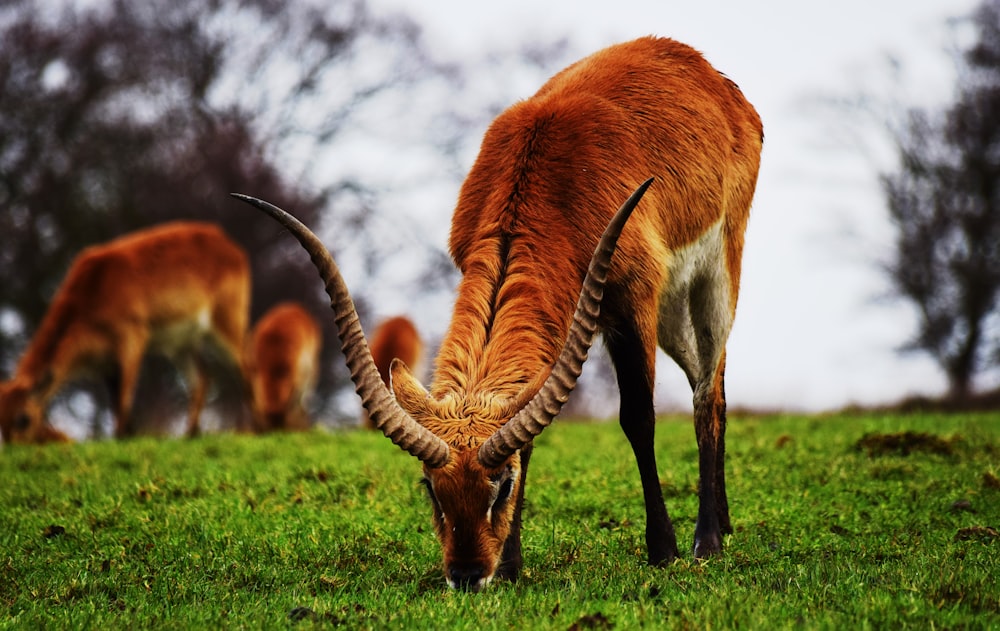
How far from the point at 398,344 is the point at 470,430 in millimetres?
12208

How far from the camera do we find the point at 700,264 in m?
6.87

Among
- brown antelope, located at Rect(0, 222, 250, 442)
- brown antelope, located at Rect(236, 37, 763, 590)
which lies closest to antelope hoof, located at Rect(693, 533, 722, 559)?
brown antelope, located at Rect(236, 37, 763, 590)

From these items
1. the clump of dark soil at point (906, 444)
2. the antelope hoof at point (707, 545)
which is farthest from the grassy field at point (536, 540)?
the antelope hoof at point (707, 545)

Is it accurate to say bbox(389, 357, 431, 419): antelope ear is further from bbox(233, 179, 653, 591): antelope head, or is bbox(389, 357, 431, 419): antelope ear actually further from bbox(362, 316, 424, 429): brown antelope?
bbox(362, 316, 424, 429): brown antelope

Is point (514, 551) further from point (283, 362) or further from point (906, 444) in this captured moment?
point (283, 362)

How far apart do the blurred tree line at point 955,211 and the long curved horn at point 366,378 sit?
22111 millimetres

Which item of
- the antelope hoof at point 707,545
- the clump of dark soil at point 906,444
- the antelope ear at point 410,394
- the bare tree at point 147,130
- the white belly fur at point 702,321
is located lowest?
the antelope hoof at point 707,545

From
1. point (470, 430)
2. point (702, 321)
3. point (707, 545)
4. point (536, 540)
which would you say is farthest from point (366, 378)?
point (702, 321)

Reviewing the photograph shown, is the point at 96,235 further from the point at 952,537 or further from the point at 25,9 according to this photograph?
the point at 952,537

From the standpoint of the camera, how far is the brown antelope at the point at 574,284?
4.93 m

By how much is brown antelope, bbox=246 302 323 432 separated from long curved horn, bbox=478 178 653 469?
1354cm

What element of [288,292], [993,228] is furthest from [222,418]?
[993,228]

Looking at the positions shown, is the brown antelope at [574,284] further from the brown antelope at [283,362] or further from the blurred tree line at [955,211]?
the blurred tree line at [955,211]

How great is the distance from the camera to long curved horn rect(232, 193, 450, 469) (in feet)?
15.8
